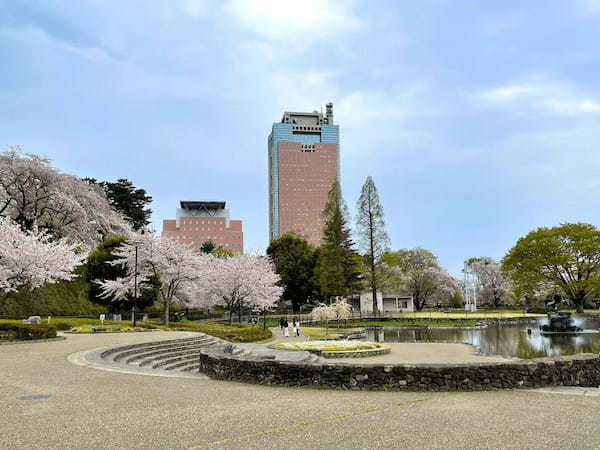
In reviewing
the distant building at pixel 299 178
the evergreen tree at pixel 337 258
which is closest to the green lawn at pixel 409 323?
the evergreen tree at pixel 337 258

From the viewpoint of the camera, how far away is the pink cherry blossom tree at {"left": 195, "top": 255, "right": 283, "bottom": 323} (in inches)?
1800

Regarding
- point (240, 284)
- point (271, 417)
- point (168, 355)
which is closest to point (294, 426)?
point (271, 417)

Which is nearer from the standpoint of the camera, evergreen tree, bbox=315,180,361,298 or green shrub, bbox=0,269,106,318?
green shrub, bbox=0,269,106,318

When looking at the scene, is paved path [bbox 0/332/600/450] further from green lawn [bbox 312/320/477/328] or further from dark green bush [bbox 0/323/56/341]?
green lawn [bbox 312/320/477/328]

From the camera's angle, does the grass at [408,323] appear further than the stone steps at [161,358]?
Yes

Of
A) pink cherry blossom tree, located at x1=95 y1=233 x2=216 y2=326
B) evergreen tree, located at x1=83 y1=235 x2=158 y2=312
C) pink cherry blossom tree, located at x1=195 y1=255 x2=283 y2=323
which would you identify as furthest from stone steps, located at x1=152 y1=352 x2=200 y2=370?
evergreen tree, located at x1=83 y1=235 x2=158 y2=312

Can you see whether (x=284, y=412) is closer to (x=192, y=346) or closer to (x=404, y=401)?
(x=404, y=401)

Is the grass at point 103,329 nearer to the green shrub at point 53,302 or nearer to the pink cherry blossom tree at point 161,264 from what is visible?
the pink cherry blossom tree at point 161,264

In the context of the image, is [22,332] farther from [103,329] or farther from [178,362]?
[178,362]

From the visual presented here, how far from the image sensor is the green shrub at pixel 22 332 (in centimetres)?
2162

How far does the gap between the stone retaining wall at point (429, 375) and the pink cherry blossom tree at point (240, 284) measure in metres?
33.1

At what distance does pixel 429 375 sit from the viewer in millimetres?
10711

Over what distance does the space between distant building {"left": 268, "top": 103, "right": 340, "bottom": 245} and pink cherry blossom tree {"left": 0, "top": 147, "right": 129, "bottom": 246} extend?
123123mm

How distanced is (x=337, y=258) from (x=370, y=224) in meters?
6.15
